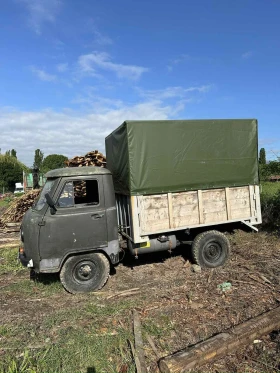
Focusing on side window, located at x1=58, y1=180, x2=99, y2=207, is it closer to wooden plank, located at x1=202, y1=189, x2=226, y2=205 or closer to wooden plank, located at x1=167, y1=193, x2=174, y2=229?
wooden plank, located at x1=167, y1=193, x2=174, y2=229

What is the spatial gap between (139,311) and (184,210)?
2.28 metres

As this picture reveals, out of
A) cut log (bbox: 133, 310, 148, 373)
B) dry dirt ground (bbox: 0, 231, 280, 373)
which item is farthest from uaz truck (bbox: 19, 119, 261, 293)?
cut log (bbox: 133, 310, 148, 373)

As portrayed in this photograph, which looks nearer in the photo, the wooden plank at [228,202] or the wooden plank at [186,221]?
the wooden plank at [186,221]

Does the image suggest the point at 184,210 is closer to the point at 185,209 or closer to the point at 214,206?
the point at 185,209

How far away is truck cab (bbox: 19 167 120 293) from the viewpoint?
17.6ft

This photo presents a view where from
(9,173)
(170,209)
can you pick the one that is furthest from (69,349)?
(9,173)

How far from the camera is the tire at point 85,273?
18.3 feet


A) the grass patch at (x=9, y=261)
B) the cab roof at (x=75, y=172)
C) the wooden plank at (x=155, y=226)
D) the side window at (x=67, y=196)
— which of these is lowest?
the grass patch at (x=9, y=261)

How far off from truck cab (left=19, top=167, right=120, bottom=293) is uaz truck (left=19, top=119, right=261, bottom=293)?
0.06ft

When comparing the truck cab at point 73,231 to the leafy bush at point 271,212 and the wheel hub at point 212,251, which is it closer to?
the wheel hub at point 212,251

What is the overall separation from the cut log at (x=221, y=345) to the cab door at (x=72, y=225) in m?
2.71

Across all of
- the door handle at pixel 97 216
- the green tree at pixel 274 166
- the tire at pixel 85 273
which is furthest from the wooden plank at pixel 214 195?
the green tree at pixel 274 166

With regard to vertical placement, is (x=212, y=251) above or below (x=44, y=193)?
below

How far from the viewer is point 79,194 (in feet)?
19.8
